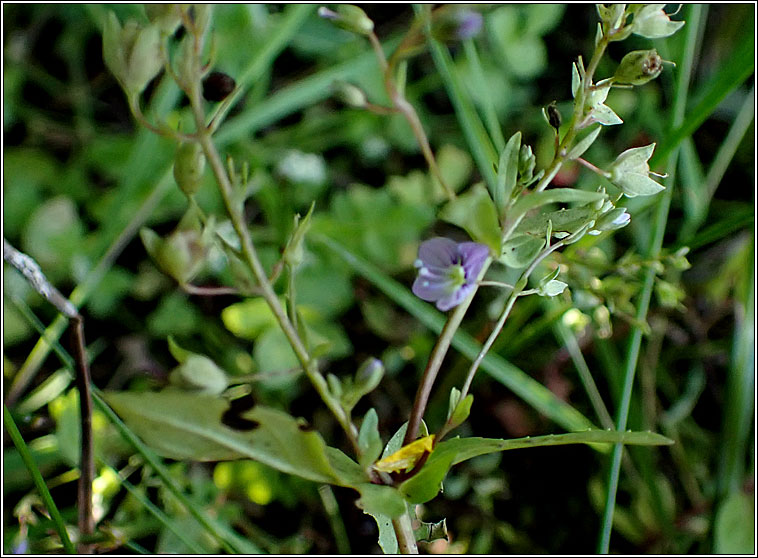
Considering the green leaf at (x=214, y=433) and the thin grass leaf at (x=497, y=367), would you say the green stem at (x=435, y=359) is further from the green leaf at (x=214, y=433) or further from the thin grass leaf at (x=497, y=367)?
the thin grass leaf at (x=497, y=367)

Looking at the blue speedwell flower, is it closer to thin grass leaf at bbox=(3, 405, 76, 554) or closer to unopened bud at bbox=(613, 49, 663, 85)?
unopened bud at bbox=(613, 49, 663, 85)

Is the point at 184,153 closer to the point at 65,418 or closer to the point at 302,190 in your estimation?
the point at 65,418

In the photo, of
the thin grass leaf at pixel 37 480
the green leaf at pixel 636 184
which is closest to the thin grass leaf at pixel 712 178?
the green leaf at pixel 636 184

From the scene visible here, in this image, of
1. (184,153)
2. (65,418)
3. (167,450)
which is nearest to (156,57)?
(184,153)

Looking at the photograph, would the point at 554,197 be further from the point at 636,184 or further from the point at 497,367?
the point at 497,367

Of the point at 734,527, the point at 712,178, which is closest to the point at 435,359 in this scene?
the point at 734,527

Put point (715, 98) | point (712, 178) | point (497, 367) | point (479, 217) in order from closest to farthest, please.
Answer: point (479, 217) < point (715, 98) < point (497, 367) < point (712, 178)

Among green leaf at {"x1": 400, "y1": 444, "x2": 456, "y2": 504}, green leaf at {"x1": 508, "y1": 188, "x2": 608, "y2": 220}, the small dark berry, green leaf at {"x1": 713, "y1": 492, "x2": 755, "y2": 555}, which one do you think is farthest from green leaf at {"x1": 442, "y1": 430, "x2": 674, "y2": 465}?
green leaf at {"x1": 713, "y1": 492, "x2": 755, "y2": 555}
